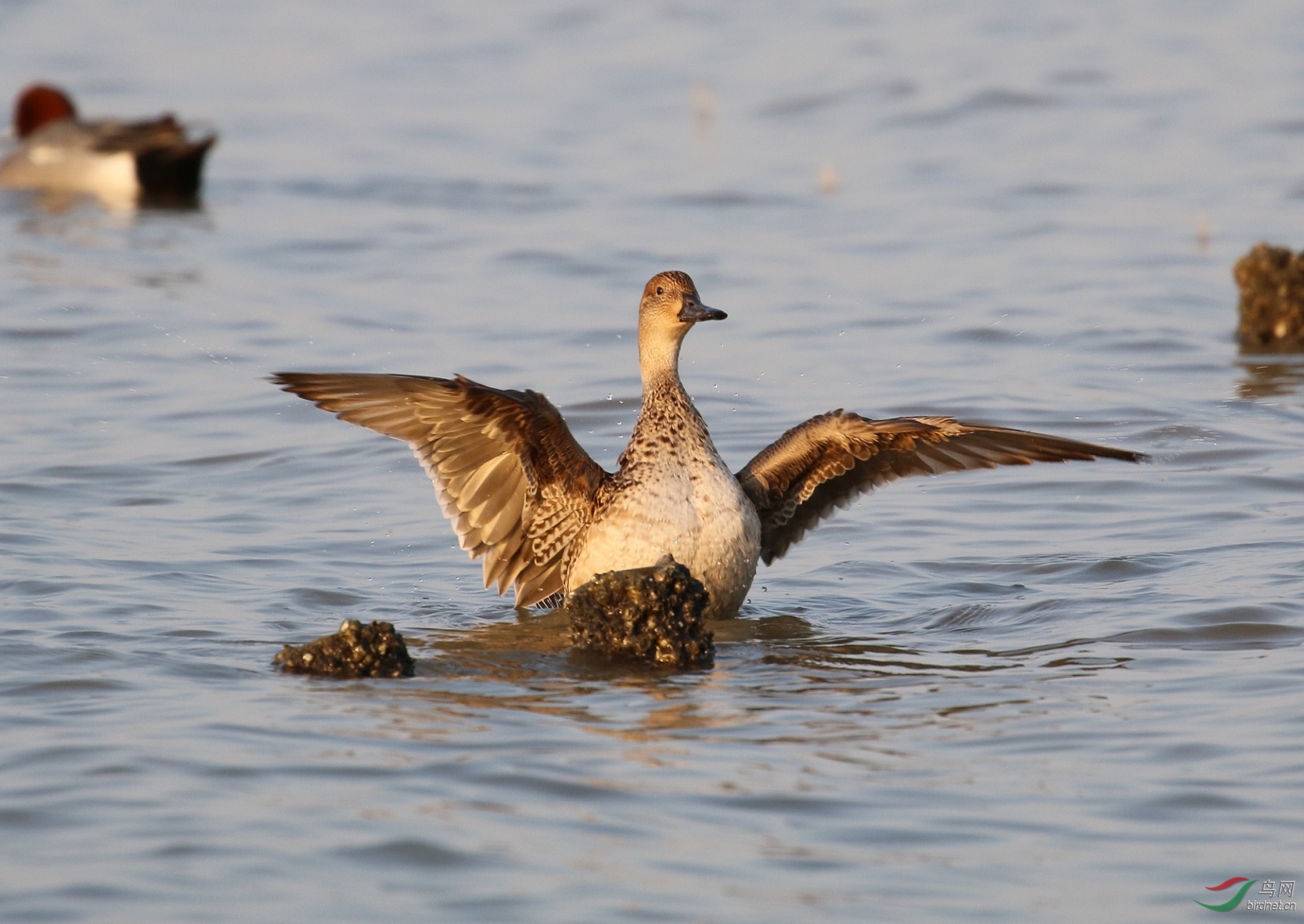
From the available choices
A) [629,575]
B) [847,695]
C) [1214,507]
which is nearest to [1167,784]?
[847,695]

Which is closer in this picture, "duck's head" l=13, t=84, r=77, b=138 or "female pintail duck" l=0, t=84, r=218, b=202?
"female pintail duck" l=0, t=84, r=218, b=202

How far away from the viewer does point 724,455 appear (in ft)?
28.9

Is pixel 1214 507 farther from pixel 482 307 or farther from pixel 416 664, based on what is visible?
pixel 482 307

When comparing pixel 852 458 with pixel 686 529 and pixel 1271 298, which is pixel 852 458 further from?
pixel 1271 298

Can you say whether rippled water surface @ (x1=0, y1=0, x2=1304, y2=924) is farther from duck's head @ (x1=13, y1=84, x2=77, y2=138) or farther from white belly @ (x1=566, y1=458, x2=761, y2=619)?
duck's head @ (x1=13, y1=84, x2=77, y2=138)

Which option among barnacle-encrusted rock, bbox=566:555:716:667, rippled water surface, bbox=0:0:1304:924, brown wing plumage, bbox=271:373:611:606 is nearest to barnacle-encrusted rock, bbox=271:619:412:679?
rippled water surface, bbox=0:0:1304:924

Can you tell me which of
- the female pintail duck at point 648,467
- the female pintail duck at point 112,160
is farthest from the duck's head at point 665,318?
Result: the female pintail duck at point 112,160

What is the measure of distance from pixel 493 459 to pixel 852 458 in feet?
4.13

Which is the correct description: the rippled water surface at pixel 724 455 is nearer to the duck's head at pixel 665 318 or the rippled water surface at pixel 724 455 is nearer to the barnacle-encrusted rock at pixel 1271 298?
the barnacle-encrusted rock at pixel 1271 298

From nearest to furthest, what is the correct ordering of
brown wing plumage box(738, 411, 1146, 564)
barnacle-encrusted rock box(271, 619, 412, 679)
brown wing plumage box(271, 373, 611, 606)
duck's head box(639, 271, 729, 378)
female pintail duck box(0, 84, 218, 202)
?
1. barnacle-encrusted rock box(271, 619, 412, 679)
2. brown wing plumage box(271, 373, 611, 606)
3. brown wing plumage box(738, 411, 1146, 564)
4. duck's head box(639, 271, 729, 378)
5. female pintail duck box(0, 84, 218, 202)

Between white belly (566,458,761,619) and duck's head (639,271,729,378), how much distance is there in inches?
22.1

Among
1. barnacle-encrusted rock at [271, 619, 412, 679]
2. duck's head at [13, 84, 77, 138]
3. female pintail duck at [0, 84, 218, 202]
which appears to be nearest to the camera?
barnacle-encrusted rock at [271, 619, 412, 679]

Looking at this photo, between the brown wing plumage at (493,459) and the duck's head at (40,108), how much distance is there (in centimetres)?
1057

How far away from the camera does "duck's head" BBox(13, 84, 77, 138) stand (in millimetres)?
15656
